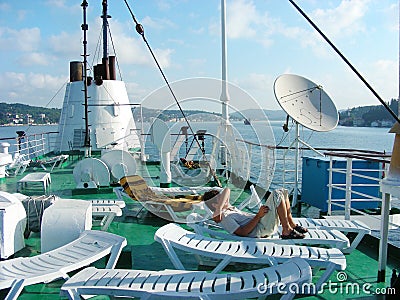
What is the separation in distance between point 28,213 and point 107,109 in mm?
8371

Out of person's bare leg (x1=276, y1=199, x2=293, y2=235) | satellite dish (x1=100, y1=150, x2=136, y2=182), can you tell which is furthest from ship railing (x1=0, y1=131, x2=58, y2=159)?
person's bare leg (x1=276, y1=199, x2=293, y2=235)

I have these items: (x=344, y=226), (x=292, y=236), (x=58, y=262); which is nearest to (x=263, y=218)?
(x=292, y=236)

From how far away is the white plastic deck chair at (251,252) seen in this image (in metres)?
2.83

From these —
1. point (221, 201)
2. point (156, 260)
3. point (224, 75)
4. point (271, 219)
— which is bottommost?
point (156, 260)

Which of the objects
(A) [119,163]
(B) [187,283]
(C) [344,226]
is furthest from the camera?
(A) [119,163]

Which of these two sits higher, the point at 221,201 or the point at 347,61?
the point at 347,61

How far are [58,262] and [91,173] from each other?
4261 mm

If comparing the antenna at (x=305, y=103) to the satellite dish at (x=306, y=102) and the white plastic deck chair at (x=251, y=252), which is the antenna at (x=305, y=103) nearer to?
the satellite dish at (x=306, y=102)

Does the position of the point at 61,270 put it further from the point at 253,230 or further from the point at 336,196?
the point at 336,196

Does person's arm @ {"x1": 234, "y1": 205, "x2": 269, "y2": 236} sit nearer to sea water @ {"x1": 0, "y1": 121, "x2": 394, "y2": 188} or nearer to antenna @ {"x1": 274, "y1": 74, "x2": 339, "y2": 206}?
sea water @ {"x1": 0, "y1": 121, "x2": 394, "y2": 188}

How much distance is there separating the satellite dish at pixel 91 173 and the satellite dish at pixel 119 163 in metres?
0.28

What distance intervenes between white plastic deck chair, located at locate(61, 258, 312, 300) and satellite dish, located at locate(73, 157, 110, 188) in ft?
15.3

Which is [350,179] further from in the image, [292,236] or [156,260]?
[156,260]

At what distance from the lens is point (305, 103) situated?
579 centimetres
